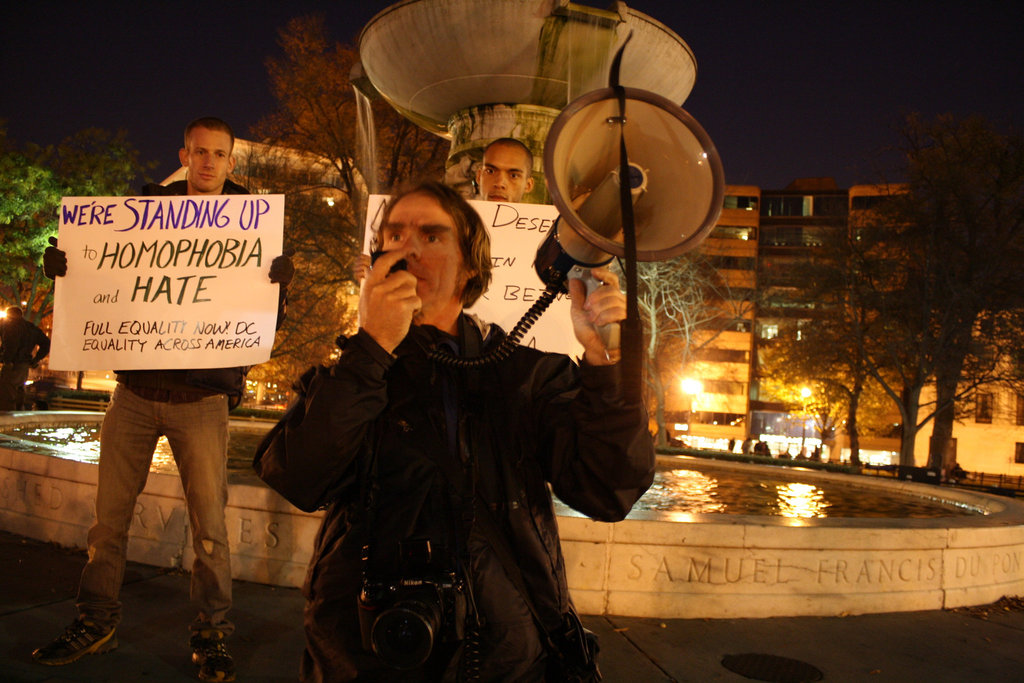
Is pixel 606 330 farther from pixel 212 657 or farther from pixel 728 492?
pixel 728 492

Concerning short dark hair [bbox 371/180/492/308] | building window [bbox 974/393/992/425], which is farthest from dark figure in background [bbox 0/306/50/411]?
building window [bbox 974/393/992/425]

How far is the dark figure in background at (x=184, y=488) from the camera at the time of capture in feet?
10.6

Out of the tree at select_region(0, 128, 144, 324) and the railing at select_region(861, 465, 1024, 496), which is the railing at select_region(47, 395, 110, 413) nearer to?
the tree at select_region(0, 128, 144, 324)

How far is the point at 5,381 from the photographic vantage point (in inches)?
464

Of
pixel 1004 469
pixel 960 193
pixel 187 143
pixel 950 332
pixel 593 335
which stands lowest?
pixel 1004 469

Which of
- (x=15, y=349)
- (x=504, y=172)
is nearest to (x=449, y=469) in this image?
(x=504, y=172)

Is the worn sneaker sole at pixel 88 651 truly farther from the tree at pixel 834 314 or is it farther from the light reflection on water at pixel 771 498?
the tree at pixel 834 314

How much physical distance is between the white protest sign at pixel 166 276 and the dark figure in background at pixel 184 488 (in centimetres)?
27

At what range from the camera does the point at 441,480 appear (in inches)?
61.6

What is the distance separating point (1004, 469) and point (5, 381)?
178 ft

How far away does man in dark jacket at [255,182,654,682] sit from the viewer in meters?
1.45

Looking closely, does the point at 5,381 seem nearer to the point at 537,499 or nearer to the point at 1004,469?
the point at 537,499

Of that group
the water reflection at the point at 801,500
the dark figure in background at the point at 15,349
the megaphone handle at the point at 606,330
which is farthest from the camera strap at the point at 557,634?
the water reflection at the point at 801,500

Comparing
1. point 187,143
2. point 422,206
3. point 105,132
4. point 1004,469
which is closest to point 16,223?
point 105,132
